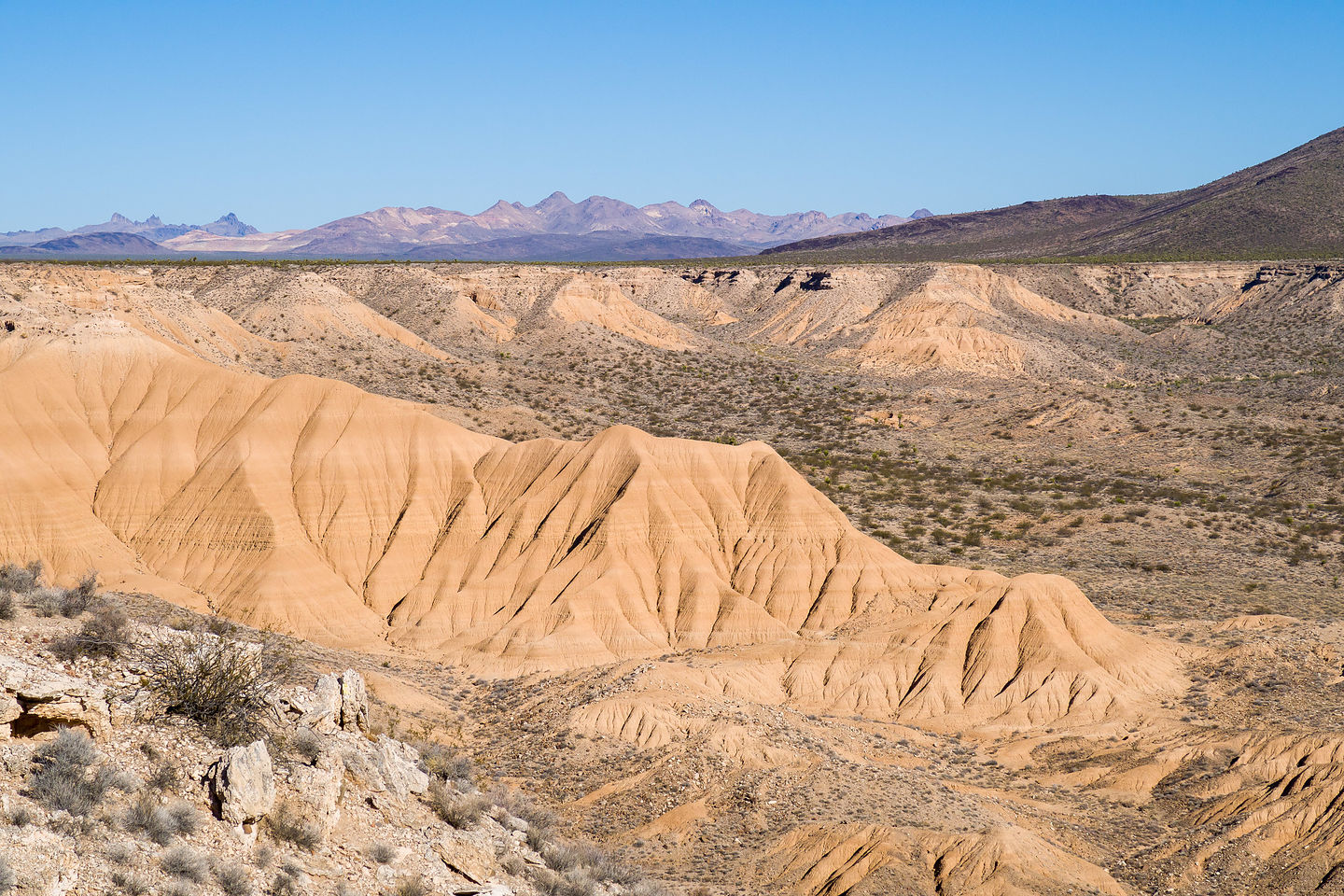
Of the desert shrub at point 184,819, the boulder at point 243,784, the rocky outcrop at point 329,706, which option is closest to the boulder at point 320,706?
the rocky outcrop at point 329,706

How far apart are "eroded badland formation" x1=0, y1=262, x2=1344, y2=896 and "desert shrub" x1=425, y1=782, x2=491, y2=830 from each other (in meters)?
0.37

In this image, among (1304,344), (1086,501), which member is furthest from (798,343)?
(1086,501)

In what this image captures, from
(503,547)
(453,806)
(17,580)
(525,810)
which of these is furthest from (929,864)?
(503,547)

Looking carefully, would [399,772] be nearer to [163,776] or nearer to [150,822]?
[163,776]

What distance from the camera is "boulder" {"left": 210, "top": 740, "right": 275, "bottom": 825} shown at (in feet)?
51.4

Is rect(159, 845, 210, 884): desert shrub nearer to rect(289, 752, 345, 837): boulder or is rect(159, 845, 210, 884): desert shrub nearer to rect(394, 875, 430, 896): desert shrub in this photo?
rect(289, 752, 345, 837): boulder

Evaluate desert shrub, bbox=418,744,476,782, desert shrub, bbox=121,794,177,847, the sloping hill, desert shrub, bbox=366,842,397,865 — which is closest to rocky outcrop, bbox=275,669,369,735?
desert shrub, bbox=418,744,476,782

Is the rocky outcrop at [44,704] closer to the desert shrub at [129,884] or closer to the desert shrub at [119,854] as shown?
the desert shrub at [119,854]

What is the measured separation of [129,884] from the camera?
44.3 ft

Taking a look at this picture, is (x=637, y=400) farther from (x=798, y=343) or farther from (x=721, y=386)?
(x=798, y=343)

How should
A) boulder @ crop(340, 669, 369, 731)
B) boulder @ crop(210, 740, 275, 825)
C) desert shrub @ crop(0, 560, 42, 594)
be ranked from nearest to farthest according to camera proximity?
boulder @ crop(210, 740, 275, 825), boulder @ crop(340, 669, 369, 731), desert shrub @ crop(0, 560, 42, 594)

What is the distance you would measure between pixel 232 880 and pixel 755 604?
2575cm

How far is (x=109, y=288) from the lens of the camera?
87375 mm

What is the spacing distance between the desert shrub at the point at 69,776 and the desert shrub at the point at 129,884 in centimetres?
107
